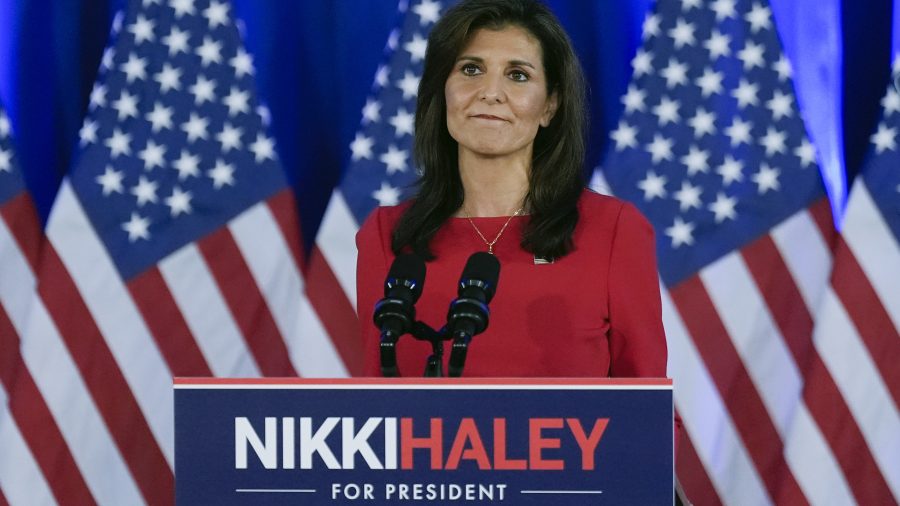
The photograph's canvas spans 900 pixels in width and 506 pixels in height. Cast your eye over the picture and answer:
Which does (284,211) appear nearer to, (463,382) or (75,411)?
(75,411)

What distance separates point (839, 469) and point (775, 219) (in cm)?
64

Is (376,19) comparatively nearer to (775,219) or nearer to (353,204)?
(353,204)

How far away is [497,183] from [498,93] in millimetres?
163

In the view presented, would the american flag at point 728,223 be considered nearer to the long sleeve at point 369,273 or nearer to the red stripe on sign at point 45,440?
the long sleeve at point 369,273

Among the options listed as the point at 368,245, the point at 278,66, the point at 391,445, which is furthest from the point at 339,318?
the point at 391,445

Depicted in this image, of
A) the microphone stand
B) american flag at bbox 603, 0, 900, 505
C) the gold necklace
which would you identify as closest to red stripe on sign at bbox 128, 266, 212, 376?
american flag at bbox 603, 0, 900, 505

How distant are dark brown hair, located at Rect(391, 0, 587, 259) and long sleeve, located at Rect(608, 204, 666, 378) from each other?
11cm

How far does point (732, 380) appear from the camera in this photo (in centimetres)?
311

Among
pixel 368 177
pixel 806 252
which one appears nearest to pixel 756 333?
pixel 806 252

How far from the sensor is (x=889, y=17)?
316 centimetres

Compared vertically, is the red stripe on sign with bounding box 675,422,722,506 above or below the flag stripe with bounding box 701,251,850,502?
below

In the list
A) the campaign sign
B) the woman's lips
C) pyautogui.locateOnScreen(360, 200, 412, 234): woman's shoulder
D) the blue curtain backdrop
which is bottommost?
the campaign sign

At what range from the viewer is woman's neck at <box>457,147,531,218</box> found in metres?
2.14

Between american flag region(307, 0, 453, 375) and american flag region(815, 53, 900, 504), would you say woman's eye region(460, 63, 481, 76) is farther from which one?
american flag region(815, 53, 900, 504)
